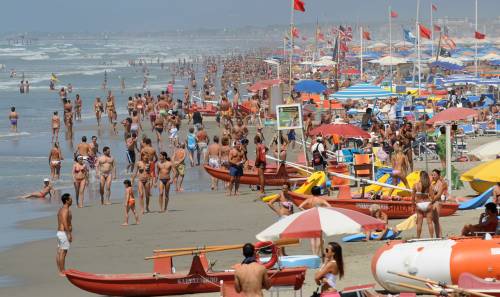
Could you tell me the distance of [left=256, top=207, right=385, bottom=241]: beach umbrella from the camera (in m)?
11.4

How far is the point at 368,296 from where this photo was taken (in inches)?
402

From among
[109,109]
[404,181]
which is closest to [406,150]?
[404,181]

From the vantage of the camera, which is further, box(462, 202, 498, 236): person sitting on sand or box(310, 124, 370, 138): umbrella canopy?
box(310, 124, 370, 138): umbrella canopy

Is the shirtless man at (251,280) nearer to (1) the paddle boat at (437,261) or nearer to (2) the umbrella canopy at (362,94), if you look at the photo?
(1) the paddle boat at (437,261)

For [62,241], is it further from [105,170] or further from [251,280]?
[105,170]

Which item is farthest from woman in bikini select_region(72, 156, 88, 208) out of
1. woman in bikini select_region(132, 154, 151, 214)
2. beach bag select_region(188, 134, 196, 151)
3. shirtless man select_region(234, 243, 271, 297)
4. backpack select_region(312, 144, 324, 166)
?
shirtless man select_region(234, 243, 271, 297)

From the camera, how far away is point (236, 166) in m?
20.5

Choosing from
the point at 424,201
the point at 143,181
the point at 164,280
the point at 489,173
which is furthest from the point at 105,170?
the point at 164,280

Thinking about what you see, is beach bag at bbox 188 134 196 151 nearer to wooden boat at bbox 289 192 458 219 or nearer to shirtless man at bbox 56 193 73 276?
wooden boat at bbox 289 192 458 219

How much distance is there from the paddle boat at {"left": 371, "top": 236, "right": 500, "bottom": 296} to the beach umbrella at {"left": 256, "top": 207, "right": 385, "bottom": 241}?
370mm

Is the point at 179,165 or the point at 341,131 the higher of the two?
the point at 341,131

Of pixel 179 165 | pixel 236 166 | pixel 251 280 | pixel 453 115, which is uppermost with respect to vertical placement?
pixel 453 115

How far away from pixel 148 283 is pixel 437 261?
3.26m

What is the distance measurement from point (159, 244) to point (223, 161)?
6.66 m
